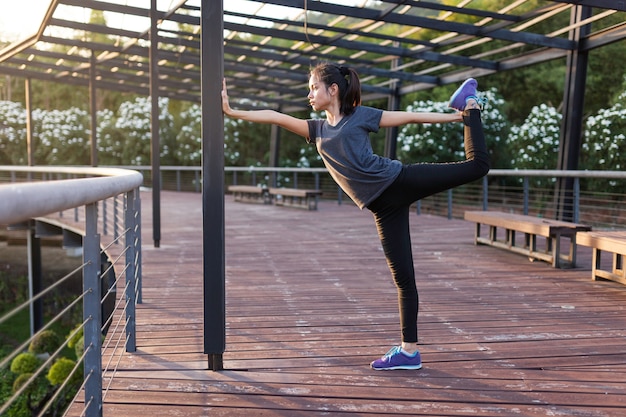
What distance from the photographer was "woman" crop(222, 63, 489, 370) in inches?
112

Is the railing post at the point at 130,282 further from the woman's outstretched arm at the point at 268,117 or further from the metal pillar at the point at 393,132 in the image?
the metal pillar at the point at 393,132

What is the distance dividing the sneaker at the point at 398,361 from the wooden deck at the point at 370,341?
1.5 inches

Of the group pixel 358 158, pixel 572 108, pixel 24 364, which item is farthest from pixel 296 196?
pixel 358 158

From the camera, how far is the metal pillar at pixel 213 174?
2912 mm

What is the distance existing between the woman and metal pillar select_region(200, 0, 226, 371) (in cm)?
8

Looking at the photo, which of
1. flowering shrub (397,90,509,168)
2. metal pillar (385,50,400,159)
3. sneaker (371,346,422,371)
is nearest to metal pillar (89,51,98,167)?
metal pillar (385,50,400,159)

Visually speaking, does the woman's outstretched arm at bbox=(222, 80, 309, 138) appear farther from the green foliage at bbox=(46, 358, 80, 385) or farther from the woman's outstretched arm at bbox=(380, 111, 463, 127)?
the green foliage at bbox=(46, 358, 80, 385)

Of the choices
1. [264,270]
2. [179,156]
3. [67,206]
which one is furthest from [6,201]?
[179,156]

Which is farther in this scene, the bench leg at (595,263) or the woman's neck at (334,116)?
the bench leg at (595,263)

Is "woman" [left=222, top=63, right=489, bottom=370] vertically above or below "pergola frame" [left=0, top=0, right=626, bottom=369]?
below

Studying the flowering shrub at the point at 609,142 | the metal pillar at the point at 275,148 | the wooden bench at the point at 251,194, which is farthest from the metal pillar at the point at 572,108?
the metal pillar at the point at 275,148

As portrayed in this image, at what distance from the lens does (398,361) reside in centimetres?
303

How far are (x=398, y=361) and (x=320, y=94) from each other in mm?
1172

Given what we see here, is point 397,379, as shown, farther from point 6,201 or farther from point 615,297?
point 615,297
